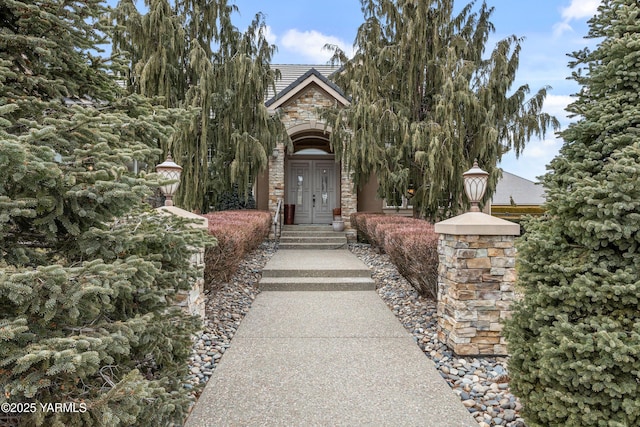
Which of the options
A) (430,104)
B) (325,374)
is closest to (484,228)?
(325,374)

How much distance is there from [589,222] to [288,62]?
700 inches

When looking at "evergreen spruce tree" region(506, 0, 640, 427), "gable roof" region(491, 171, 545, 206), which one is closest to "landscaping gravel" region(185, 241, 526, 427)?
"evergreen spruce tree" region(506, 0, 640, 427)

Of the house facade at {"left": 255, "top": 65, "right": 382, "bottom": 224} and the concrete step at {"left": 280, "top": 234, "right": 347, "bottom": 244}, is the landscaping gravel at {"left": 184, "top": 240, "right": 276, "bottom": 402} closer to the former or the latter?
the concrete step at {"left": 280, "top": 234, "right": 347, "bottom": 244}

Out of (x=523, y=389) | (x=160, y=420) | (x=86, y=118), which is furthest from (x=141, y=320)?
(x=523, y=389)

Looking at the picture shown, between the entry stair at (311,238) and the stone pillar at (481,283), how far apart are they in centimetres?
695

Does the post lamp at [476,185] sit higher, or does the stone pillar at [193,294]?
the post lamp at [476,185]

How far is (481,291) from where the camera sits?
410 cm

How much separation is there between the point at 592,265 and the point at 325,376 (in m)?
2.40

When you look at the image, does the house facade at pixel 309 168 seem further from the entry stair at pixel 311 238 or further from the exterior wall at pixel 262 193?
the entry stair at pixel 311 238

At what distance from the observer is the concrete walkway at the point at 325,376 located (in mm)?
2883

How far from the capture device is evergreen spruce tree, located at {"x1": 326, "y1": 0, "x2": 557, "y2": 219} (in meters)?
8.68

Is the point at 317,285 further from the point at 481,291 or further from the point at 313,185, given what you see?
the point at 313,185

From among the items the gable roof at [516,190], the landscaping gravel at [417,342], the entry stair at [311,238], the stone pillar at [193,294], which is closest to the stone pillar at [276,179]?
the entry stair at [311,238]

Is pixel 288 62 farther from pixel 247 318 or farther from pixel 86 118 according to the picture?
pixel 86 118
